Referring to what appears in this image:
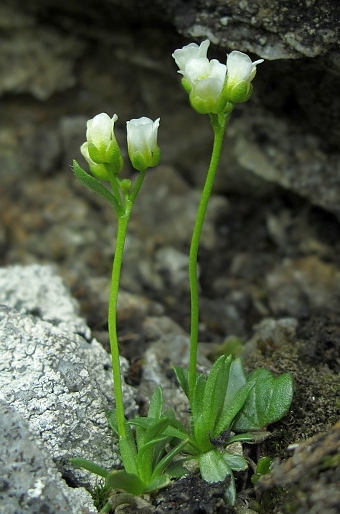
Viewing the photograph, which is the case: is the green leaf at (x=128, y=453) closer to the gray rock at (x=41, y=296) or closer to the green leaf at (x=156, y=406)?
the green leaf at (x=156, y=406)

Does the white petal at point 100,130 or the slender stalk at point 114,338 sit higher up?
the white petal at point 100,130

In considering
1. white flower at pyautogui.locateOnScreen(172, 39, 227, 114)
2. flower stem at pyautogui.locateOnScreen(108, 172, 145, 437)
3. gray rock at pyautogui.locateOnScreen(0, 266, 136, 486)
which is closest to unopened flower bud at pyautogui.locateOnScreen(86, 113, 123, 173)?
flower stem at pyautogui.locateOnScreen(108, 172, 145, 437)

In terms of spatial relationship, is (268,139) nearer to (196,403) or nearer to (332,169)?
(332,169)

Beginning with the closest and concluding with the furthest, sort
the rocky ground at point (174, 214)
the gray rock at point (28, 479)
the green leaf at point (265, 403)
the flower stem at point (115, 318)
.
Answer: the gray rock at point (28, 479)
the flower stem at point (115, 318)
the green leaf at point (265, 403)
the rocky ground at point (174, 214)

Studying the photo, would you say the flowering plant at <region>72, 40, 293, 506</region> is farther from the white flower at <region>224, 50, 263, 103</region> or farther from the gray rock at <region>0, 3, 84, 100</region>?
the gray rock at <region>0, 3, 84, 100</region>

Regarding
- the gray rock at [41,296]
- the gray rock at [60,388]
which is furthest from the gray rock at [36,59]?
the gray rock at [60,388]

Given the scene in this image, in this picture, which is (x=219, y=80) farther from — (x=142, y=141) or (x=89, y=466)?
(x=89, y=466)

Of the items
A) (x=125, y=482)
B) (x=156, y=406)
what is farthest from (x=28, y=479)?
(x=156, y=406)
